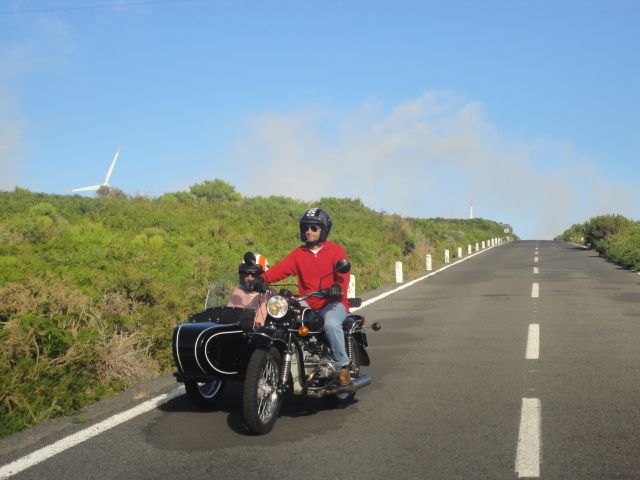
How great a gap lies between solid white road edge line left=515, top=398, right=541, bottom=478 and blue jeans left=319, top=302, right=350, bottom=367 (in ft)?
5.42

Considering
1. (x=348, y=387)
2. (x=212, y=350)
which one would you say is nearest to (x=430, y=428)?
(x=348, y=387)

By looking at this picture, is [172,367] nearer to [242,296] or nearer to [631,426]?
[242,296]

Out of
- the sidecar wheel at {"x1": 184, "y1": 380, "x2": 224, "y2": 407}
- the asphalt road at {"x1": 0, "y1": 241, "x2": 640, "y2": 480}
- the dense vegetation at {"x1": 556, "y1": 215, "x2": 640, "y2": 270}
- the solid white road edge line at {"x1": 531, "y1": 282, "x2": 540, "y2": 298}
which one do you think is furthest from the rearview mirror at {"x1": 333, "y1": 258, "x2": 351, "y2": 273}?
the dense vegetation at {"x1": 556, "y1": 215, "x2": 640, "y2": 270}

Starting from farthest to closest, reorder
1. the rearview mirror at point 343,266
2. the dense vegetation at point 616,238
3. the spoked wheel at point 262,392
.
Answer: the dense vegetation at point 616,238
the rearview mirror at point 343,266
the spoked wheel at point 262,392

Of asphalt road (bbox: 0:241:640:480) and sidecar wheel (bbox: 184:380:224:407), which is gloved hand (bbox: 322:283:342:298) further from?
sidecar wheel (bbox: 184:380:224:407)

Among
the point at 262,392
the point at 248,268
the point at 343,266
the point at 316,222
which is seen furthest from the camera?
the point at 248,268

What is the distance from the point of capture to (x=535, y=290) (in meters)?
19.5

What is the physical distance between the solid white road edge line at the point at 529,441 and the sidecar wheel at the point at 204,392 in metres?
2.92

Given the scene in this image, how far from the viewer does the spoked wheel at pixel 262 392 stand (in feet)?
18.0

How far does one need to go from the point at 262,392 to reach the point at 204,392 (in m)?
1.31

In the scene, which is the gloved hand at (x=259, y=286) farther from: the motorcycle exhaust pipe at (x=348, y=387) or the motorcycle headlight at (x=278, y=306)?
the motorcycle exhaust pipe at (x=348, y=387)

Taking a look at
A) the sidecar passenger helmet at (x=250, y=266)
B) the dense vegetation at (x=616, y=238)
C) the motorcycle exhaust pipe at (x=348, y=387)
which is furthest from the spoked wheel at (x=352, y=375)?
the dense vegetation at (x=616, y=238)

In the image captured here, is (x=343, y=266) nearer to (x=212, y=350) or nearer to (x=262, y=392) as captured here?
(x=262, y=392)

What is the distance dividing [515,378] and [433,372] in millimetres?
995
